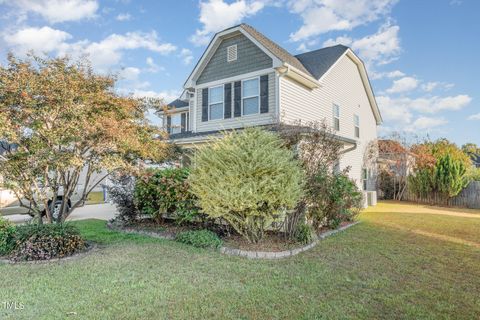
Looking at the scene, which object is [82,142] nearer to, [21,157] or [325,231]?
[21,157]

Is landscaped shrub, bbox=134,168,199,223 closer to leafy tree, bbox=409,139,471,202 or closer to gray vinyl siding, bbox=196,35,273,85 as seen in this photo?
gray vinyl siding, bbox=196,35,273,85

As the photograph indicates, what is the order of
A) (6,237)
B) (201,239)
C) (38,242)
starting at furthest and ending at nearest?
(201,239), (6,237), (38,242)

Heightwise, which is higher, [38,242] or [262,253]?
[38,242]

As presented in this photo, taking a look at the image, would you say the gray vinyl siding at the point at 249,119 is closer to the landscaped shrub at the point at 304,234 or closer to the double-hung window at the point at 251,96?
the double-hung window at the point at 251,96

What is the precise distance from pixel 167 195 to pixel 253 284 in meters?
4.62

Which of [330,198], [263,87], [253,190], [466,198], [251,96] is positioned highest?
[263,87]

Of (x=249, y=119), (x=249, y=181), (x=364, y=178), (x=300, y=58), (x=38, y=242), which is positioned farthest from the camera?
(x=364, y=178)

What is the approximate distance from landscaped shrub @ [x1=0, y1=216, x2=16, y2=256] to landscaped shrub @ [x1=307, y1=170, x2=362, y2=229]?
6.62 meters

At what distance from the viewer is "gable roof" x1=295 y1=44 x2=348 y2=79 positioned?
574 inches

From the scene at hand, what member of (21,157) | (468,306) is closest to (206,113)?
(21,157)

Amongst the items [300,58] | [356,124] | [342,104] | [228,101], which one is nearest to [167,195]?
[228,101]

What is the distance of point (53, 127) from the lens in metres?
5.97

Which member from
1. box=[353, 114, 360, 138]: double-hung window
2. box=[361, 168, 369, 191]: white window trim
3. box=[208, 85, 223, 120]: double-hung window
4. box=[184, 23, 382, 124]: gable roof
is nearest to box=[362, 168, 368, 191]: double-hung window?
box=[361, 168, 369, 191]: white window trim

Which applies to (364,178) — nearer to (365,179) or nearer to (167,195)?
(365,179)
